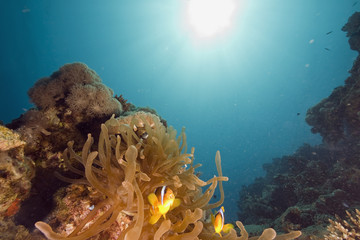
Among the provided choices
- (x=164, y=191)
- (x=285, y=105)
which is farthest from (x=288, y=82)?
(x=164, y=191)

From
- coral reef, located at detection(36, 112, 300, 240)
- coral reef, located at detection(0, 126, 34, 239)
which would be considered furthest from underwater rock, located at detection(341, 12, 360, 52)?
coral reef, located at detection(0, 126, 34, 239)

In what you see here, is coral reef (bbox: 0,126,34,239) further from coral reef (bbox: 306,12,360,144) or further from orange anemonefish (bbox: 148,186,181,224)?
coral reef (bbox: 306,12,360,144)

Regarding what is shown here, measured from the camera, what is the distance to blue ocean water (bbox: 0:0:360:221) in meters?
53.8

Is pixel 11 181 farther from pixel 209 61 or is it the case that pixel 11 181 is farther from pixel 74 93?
pixel 209 61

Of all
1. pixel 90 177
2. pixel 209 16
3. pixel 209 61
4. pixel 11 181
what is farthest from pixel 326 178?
pixel 209 61

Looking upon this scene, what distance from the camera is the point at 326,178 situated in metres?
8.34

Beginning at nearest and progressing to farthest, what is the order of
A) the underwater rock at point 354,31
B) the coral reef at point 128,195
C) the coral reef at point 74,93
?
the coral reef at point 128,195
the coral reef at point 74,93
the underwater rock at point 354,31

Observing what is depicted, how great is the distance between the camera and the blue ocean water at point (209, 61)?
2120 inches

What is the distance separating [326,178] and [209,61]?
7370 cm

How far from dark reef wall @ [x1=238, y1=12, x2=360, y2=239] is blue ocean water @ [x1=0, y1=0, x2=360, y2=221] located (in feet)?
77.2

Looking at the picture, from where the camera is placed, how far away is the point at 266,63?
290ft

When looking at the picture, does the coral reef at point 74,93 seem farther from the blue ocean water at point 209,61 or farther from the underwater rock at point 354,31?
the blue ocean water at point 209,61

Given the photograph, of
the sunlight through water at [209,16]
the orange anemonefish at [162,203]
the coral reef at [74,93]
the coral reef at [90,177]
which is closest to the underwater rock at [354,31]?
the coral reef at [90,177]

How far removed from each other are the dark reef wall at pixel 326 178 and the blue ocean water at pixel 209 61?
23531mm
